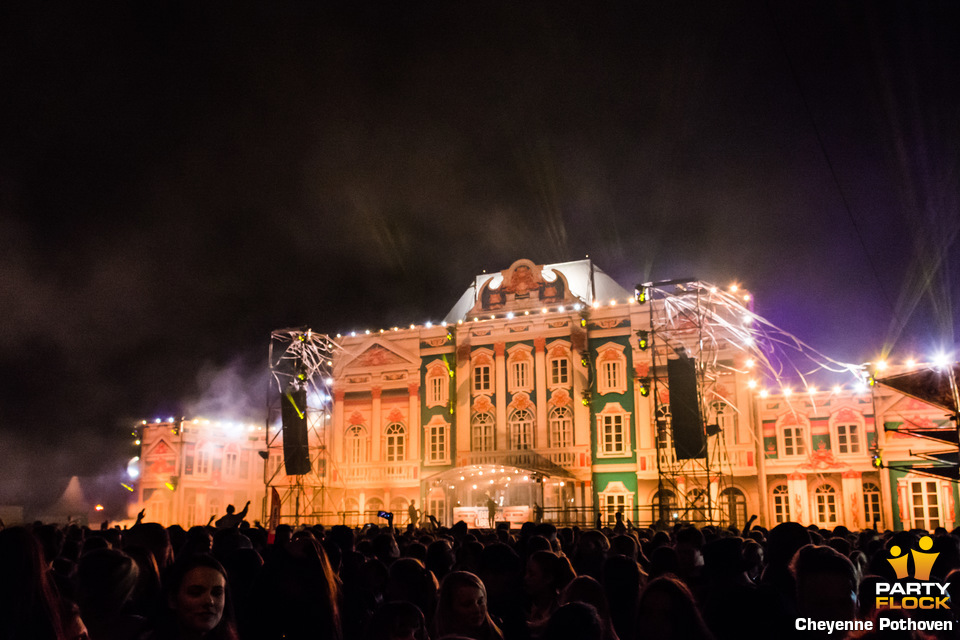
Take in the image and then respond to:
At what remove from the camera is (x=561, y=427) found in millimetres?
35844

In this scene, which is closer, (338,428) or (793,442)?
(793,442)

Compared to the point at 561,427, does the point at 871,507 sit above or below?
below

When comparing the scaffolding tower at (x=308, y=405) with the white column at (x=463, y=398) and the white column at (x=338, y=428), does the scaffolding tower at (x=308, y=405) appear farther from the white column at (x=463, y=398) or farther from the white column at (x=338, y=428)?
the white column at (x=463, y=398)

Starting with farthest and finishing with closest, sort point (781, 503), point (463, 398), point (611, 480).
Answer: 1. point (463, 398)
2. point (611, 480)
3. point (781, 503)

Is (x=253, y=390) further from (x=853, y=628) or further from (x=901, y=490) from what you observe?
(x=853, y=628)

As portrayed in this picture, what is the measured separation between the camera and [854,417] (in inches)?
1259

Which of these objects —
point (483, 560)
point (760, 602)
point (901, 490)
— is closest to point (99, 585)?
point (483, 560)

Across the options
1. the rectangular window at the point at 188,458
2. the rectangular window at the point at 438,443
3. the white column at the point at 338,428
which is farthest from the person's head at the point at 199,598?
the rectangular window at the point at 188,458

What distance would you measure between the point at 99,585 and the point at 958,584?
538cm

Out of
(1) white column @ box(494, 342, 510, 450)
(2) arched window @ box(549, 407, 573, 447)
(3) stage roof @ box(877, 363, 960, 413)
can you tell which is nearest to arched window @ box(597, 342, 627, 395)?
(2) arched window @ box(549, 407, 573, 447)

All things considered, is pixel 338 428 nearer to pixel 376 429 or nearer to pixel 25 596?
pixel 376 429

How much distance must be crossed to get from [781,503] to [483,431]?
1436 cm

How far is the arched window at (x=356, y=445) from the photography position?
39188 mm

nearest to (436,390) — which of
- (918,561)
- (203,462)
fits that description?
(203,462)
